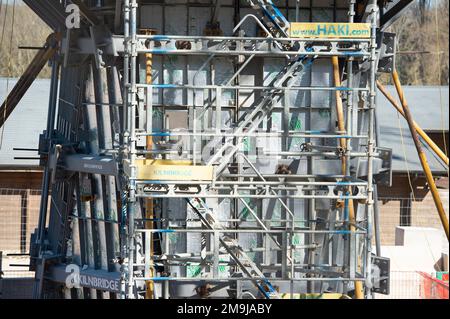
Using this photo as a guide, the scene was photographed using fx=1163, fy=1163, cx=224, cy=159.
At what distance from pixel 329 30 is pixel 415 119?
2258 cm

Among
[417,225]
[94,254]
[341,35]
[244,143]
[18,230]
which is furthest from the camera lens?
[417,225]

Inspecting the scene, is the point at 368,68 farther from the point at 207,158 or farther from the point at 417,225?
the point at 417,225

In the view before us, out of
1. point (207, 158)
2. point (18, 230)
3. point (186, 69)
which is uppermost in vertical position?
point (186, 69)

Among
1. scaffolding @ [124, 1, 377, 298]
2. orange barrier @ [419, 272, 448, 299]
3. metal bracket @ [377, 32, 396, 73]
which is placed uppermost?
metal bracket @ [377, 32, 396, 73]

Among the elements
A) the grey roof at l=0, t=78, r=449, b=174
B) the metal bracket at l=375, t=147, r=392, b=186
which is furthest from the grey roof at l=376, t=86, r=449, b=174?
the metal bracket at l=375, t=147, r=392, b=186

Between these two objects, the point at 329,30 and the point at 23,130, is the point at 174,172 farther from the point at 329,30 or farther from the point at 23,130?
the point at 23,130

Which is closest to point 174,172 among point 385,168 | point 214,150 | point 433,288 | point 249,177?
point 214,150

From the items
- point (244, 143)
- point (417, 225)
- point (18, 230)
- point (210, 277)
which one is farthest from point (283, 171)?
point (417, 225)

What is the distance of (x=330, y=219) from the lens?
19.5 metres

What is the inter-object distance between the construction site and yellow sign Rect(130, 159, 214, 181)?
0.07 feet

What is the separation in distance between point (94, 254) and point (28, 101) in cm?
1585

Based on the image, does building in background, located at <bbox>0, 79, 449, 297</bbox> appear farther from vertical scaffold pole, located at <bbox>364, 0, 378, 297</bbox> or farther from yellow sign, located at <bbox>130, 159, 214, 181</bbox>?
yellow sign, located at <bbox>130, 159, 214, 181</bbox>

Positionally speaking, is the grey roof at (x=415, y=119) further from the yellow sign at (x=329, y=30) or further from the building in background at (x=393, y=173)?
the yellow sign at (x=329, y=30)

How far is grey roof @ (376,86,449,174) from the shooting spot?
37.2 meters
